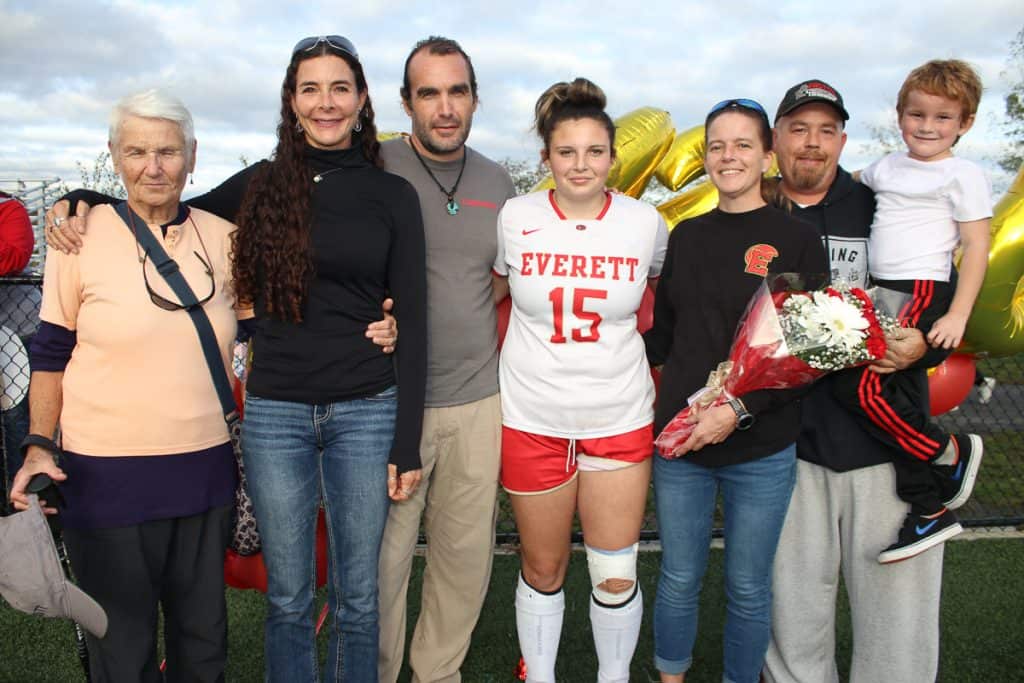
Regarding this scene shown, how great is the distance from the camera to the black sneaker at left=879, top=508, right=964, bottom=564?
99.0 inches

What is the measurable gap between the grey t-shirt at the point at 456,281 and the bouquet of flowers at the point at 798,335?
852 mm

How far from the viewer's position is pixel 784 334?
88.9 inches

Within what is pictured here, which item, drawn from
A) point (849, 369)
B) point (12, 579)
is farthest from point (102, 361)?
point (849, 369)

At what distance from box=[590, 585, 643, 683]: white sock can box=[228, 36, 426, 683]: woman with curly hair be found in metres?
0.83

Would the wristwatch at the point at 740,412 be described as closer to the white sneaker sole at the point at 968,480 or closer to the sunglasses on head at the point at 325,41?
the white sneaker sole at the point at 968,480

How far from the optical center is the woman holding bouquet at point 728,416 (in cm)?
242

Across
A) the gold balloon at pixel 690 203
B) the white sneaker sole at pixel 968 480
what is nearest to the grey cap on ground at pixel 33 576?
the gold balloon at pixel 690 203

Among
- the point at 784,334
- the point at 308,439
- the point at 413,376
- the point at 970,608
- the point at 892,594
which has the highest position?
the point at 784,334

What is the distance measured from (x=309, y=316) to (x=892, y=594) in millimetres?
2179

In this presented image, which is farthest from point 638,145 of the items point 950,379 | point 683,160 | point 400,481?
point 400,481

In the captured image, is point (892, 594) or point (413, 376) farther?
point (892, 594)

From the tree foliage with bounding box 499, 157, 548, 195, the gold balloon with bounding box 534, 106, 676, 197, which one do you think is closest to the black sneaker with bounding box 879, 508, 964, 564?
the gold balloon with bounding box 534, 106, 676, 197

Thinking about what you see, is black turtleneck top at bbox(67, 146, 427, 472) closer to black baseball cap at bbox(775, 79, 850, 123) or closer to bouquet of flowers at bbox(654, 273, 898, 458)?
bouquet of flowers at bbox(654, 273, 898, 458)

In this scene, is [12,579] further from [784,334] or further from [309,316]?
[784,334]
